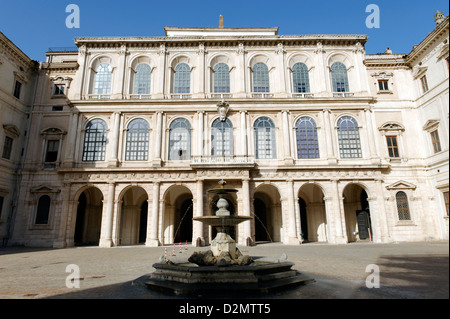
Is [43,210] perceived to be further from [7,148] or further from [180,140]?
[180,140]

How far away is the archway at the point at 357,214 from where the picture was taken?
2486 centimetres

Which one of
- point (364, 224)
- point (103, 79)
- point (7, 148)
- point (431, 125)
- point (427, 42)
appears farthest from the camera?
point (103, 79)

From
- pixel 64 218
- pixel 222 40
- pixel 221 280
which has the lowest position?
pixel 221 280

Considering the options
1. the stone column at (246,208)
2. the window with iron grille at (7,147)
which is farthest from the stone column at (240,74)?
the window with iron grille at (7,147)

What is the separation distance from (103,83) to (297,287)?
2545 cm

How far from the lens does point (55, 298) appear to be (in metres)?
6.30

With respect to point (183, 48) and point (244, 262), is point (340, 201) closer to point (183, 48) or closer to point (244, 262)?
point (244, 262)

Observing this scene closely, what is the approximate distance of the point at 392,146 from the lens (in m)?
24.6

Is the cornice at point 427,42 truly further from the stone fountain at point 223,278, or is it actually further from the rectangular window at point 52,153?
the rectangular window at point 52,153

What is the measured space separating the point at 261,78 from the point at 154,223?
1607 cm

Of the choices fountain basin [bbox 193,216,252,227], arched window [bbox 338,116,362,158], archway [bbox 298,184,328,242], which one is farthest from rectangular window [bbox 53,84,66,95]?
arched window [bbox 338,116,362,158]

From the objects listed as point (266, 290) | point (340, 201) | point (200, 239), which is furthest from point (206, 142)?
point (266, 290)

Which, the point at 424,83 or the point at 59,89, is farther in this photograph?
the point at 59,89

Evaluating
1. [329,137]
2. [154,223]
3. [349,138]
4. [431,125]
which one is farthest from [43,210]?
[431,125]
